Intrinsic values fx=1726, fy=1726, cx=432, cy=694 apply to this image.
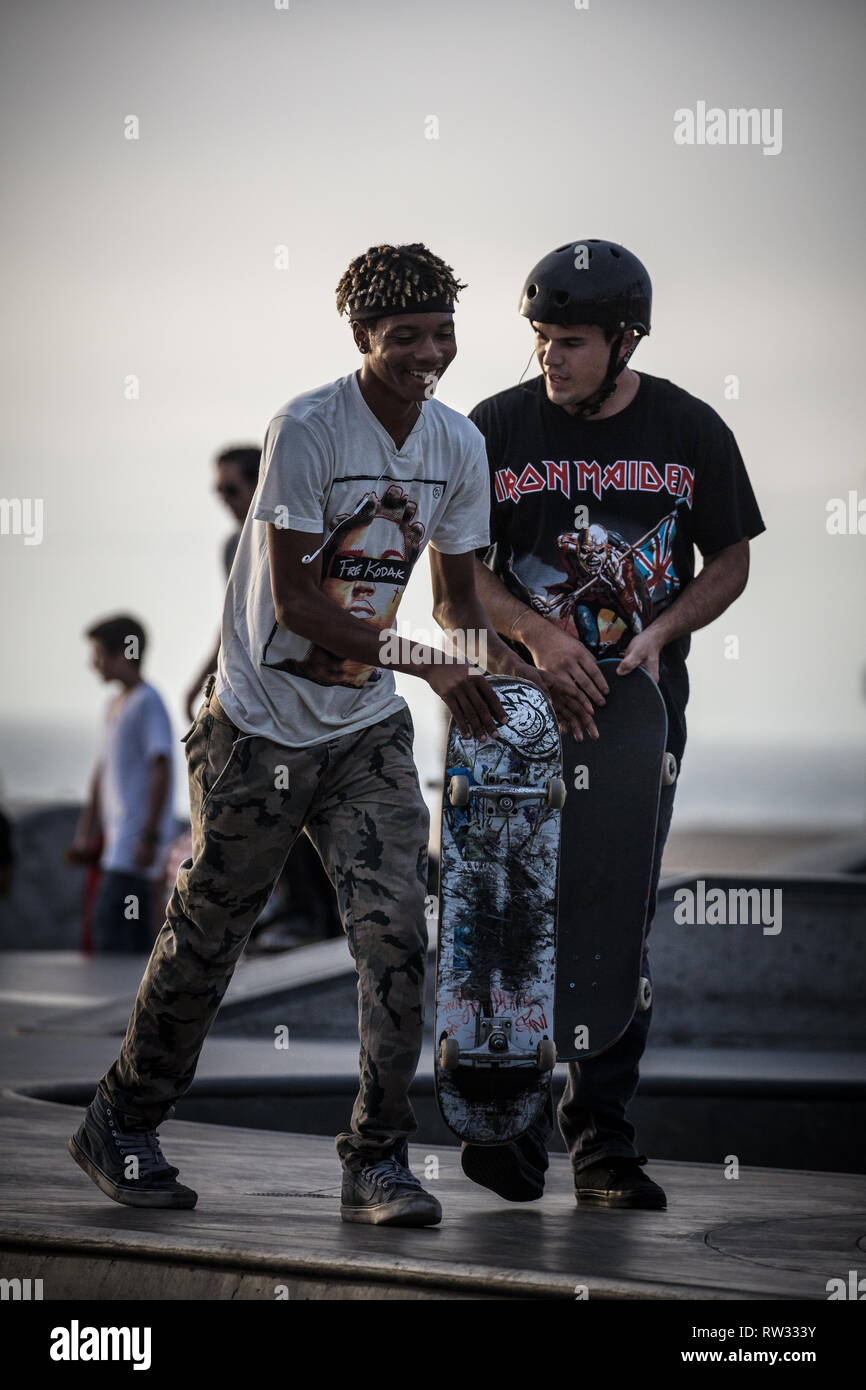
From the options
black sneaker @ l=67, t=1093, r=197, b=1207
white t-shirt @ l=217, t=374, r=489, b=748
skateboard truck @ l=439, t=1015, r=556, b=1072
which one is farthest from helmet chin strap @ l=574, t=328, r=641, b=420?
black sneaker @ l=67, t=1093, r=197, b=1207

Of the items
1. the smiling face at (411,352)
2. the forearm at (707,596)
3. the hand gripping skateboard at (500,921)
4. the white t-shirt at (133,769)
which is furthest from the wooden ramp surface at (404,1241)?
the white t-shirt at (133,769)

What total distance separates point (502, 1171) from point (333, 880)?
826 mm

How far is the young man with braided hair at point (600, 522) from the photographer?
419 centimetres

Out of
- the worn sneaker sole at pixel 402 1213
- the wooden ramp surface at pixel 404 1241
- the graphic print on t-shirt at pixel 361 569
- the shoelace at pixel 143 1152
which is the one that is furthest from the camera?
the shoelace at pixel 143 1152

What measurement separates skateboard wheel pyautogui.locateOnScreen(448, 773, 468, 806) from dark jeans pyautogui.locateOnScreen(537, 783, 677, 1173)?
0.63 m

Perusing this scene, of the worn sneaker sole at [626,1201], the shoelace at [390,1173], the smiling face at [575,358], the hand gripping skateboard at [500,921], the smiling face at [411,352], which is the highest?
the smiling face at [575,358]

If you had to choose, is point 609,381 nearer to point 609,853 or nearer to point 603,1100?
point 609,853

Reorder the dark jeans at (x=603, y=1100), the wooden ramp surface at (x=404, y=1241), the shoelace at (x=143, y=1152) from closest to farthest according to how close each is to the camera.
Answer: the wooden ramp surface at (x=404, y=1241) → the shoelace at (x=143, y=1152) → the dark jeans at (x=603, y=1100)

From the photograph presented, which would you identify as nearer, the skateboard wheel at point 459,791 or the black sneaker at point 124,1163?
the black sneaker at point 124,1163

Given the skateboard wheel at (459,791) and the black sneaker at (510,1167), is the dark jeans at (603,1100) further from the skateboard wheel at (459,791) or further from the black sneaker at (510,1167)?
the skateboard wheel at (459,791)

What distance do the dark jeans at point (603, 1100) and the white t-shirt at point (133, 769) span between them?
17.9 feet

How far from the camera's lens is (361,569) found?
367cm

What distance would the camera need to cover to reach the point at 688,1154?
591 cm
